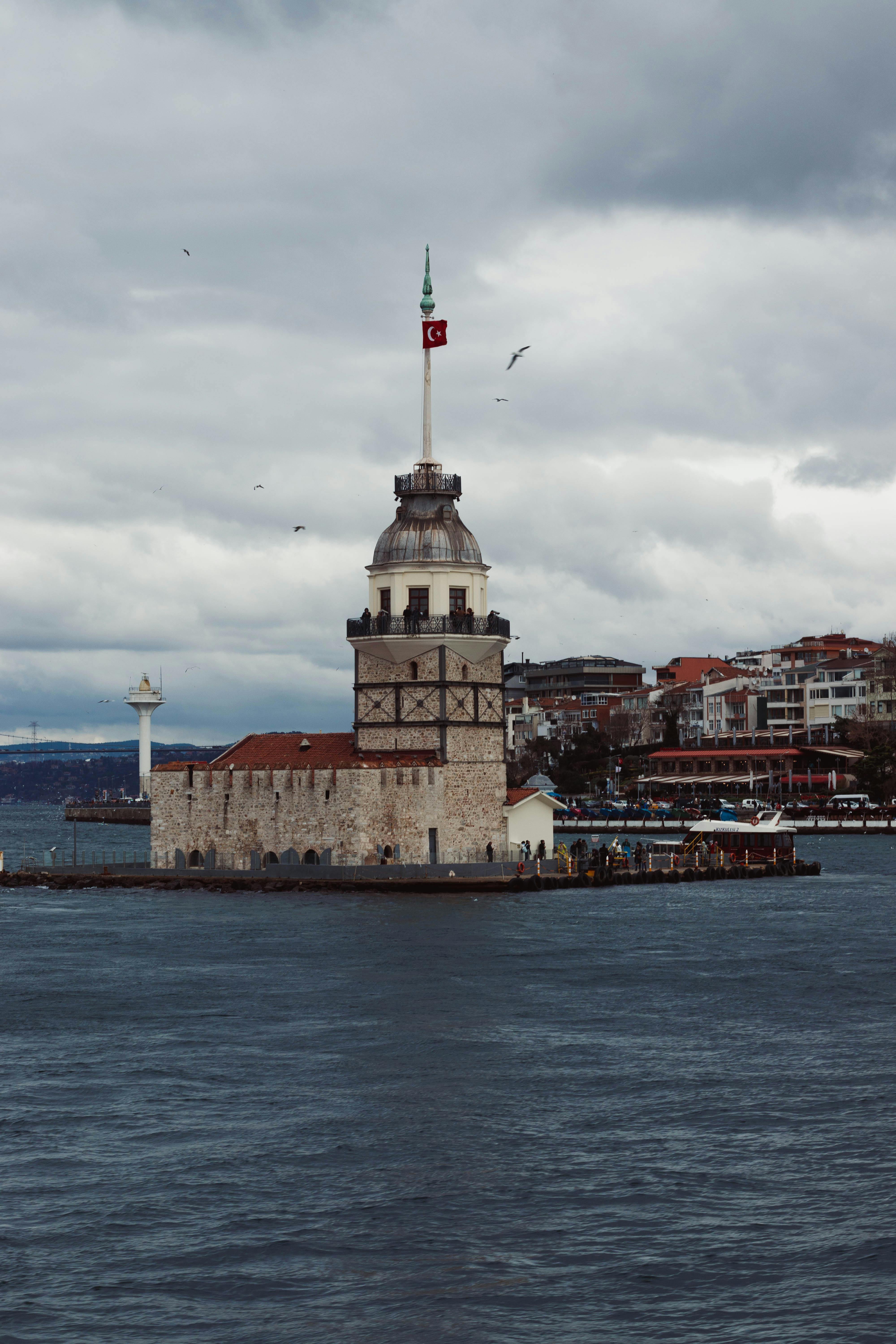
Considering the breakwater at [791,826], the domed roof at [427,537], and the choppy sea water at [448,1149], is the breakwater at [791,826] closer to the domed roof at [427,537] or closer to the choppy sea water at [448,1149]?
the domed roof at [427,537]

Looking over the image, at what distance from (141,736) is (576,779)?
5052cm

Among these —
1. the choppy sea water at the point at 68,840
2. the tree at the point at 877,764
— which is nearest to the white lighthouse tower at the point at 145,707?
the choppy sea water at the point at 68,840

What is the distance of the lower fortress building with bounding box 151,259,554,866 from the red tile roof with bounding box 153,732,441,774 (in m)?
0.07

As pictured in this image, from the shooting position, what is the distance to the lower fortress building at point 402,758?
5381cm

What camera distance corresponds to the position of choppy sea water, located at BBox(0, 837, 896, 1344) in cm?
1577

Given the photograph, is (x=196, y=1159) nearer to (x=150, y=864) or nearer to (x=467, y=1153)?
(x=467, y=1153)

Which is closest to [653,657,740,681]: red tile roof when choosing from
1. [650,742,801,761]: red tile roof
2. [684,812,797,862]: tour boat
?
[650,742,801,761]: red tile roof

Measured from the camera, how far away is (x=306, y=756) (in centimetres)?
5650

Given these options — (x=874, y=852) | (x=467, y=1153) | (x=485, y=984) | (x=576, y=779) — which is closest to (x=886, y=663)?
(x=576, y=779)

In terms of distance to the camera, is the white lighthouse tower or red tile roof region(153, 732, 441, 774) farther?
the white lighthouse tower

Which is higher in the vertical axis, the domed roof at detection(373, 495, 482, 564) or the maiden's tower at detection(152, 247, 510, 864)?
the domed roof at detection(373, 495, 482, 564)

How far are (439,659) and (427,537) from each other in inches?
174

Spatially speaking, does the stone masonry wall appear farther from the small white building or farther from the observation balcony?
the observation balcony

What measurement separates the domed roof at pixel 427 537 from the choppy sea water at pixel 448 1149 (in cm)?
2004
